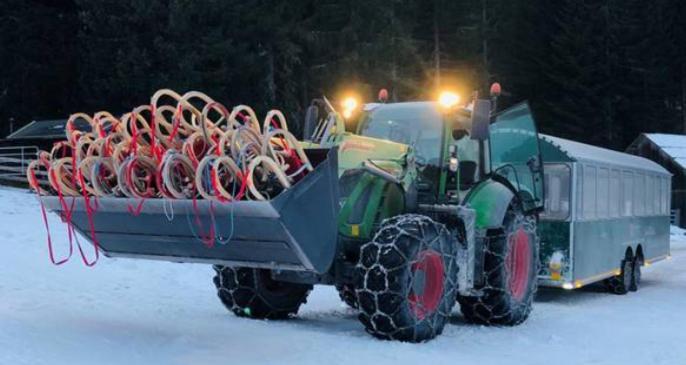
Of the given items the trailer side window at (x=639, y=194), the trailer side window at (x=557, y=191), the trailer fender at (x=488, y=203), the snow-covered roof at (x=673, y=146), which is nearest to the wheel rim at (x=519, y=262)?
the trailer fender at (x=488, y=203)

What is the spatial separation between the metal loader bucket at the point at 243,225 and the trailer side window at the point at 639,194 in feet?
34.0

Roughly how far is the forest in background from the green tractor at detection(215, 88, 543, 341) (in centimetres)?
1952

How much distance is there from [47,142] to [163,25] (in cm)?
571

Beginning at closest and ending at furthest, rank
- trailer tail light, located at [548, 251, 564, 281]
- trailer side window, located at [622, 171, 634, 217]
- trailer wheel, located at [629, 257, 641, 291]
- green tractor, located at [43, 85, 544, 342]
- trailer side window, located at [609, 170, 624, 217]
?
green tractor, located at [43, 85, 544, 342] < trailer tail light, located at [548, 251, 564, 281] < trailer side window, located at [609, 170, 624, 217] < trailer wheel, located at [629, 257, 641, 291] < trailer side window, located at [622, 171, 634, 217]

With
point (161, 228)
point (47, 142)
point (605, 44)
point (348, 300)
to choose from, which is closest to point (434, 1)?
point (605, 44)

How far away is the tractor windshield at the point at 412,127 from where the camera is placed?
30.8 ft

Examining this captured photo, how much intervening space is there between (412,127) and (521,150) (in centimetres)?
304

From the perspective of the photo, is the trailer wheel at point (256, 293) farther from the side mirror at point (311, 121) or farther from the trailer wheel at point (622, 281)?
the trailer wheel at point (622, 281)

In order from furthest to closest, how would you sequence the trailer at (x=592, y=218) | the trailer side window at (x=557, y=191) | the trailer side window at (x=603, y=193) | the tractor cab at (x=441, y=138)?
the trailer side window at (x=603, y=193)
the trailer side window at (x=557, y=191)
the trailer at (x=592, y=218)
the tractor cab at (x=441, y=138)

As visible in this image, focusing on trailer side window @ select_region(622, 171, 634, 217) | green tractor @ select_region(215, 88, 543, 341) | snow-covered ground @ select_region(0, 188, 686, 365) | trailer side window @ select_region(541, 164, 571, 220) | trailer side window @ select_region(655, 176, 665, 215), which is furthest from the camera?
trailer side window @ select_region(655, 176, 665, 215)

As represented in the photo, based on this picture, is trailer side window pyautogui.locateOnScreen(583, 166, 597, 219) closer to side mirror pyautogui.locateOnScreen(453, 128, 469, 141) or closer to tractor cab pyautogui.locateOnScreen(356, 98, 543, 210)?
tractor cab pyautogui.locateOnScreen(356, 98, 543, 210)

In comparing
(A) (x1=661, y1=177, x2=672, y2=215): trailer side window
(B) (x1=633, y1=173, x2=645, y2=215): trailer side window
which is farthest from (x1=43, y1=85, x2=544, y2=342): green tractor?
(A) (x1=661, y1=177, x2=672, y2=215): trailer side window

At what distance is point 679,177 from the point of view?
131ft

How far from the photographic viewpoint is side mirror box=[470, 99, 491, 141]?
884 cm
